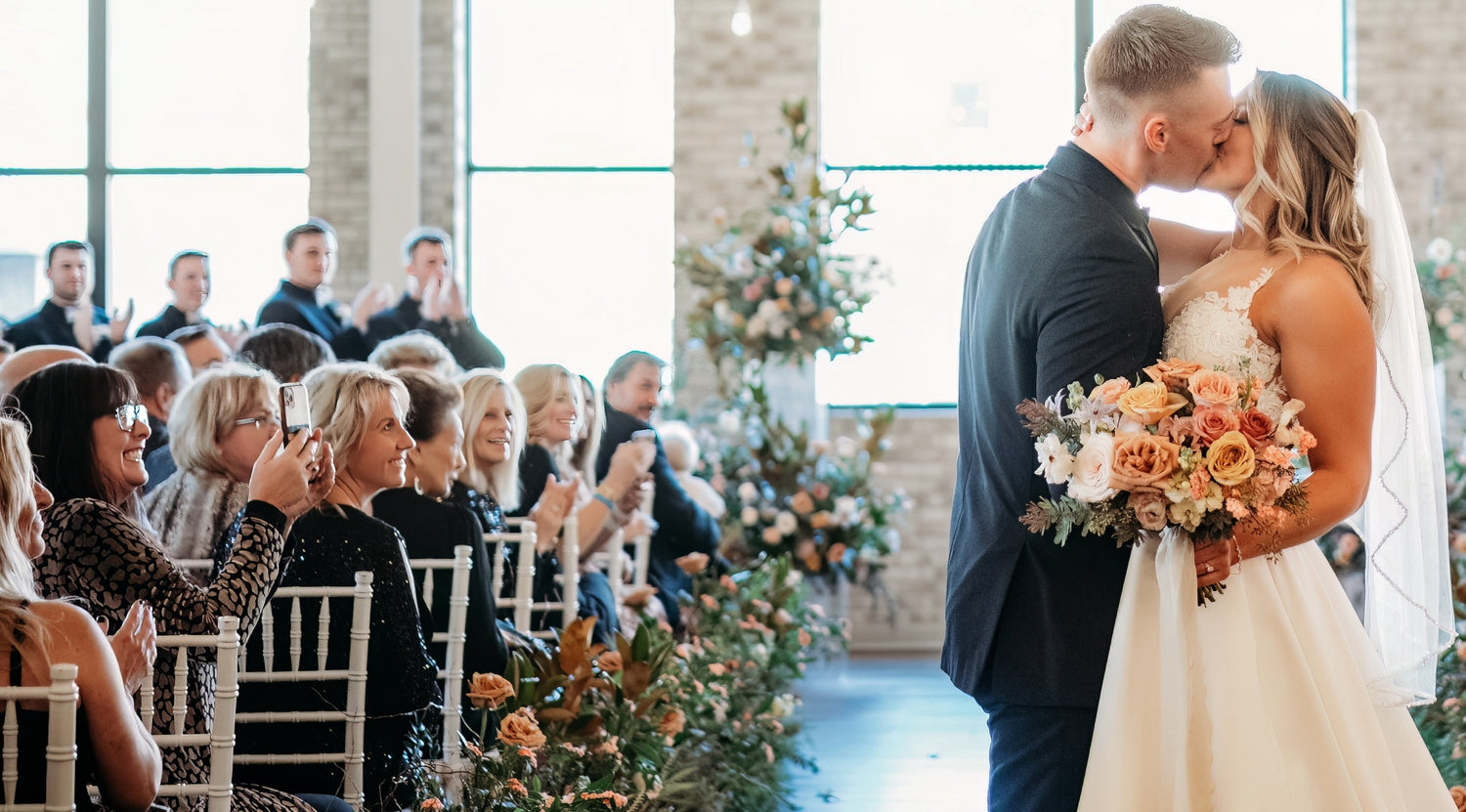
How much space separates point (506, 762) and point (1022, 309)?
1.30m

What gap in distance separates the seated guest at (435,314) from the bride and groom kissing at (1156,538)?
182 inches

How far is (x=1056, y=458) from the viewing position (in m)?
2.02

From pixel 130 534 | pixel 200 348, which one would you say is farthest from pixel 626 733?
pixel 200 348

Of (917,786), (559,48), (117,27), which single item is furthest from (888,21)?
(917,786)

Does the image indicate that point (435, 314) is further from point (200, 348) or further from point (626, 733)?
point (626, 733)

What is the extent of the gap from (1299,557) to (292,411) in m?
1.74

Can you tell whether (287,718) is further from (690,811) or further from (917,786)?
(917,786)

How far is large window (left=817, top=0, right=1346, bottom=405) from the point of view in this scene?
29.4 feet

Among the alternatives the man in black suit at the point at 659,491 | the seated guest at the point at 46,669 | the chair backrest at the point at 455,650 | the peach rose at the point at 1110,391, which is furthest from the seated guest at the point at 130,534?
the man in black suit at the point at 659,491

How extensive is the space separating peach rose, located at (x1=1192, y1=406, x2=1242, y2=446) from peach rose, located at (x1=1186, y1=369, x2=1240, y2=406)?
0.01 m

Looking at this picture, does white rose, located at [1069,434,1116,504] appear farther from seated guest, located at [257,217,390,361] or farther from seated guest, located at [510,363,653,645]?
seated guest, located at [257,217,390,361]

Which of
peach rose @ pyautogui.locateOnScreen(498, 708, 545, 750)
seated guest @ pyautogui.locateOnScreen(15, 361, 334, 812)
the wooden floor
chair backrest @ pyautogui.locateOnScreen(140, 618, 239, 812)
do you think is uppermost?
seated guest @ pyautogui.locateOnScreen(15, 361, 334, 812)

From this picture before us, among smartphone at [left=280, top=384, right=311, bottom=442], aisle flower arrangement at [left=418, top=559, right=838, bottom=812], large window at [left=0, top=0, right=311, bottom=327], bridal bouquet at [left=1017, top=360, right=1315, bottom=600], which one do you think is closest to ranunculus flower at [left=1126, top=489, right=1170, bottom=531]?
bridal bouquet at [left=1017, top=360, right=1315, bottom=600]

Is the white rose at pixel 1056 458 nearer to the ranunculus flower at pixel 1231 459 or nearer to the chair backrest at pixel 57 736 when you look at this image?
the ranunculus flower at pixel 1231 459
